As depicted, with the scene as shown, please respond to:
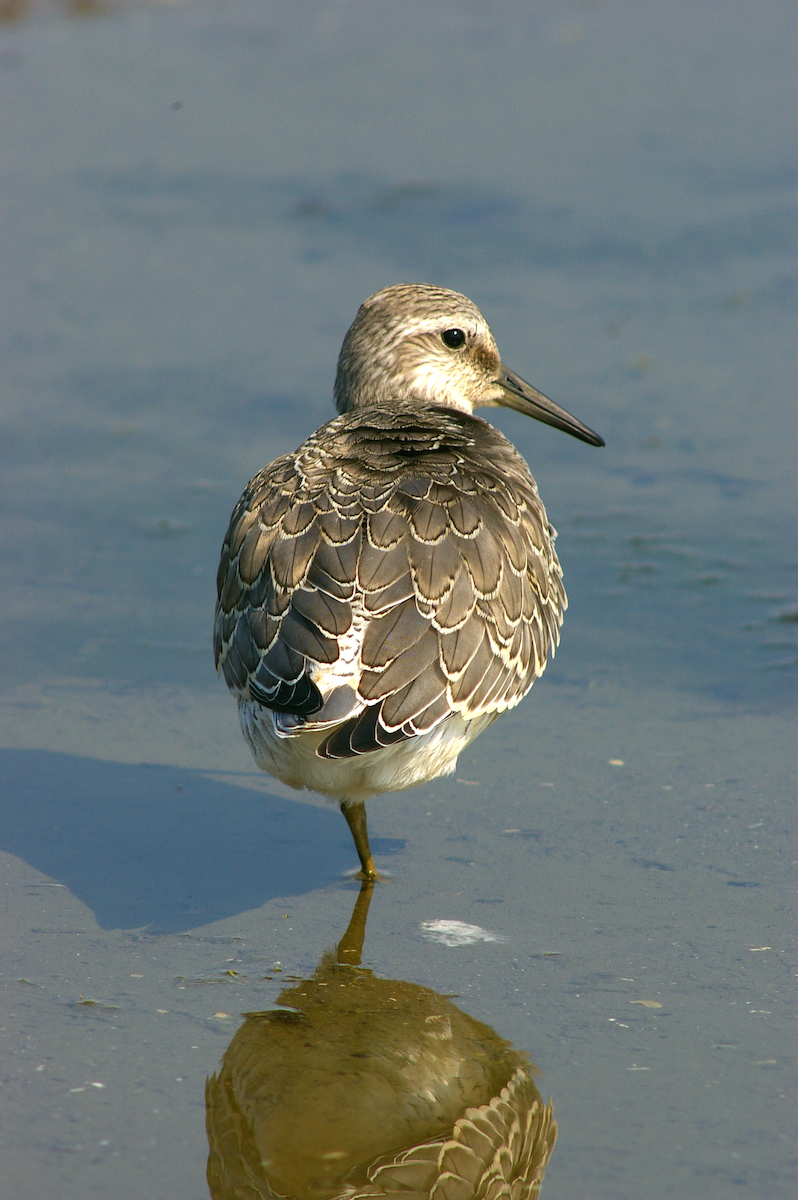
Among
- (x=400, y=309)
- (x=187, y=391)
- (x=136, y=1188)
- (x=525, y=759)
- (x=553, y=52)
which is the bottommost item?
(x=136, y=1188)

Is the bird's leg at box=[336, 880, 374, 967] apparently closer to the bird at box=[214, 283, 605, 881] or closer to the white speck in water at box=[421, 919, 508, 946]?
the bird at box=[214, 283, 605, 881]

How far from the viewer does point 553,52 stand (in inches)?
503

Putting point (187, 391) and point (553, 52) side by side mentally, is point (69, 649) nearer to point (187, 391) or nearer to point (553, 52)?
point (187, 391)

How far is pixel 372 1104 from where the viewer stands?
390 centimetres

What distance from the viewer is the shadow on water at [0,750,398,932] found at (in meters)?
4.81

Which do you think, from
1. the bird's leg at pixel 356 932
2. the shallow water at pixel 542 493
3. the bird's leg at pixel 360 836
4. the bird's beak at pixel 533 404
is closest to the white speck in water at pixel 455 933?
the shallow water at pixel 542 493

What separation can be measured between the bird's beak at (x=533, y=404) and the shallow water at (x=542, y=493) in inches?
30.8

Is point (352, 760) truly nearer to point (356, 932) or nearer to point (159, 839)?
point (356, 932)

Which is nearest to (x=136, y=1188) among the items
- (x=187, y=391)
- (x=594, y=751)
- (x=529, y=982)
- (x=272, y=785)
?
(x=529, y=982)

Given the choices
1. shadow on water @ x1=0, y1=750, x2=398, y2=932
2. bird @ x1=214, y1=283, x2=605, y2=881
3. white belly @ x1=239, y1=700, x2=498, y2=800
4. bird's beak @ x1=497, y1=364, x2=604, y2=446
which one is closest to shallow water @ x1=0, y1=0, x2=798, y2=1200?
shadow on water @ x1=0, y1=750, x2=398, y2=932

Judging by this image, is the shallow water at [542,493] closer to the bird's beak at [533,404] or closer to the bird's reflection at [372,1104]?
the bird's reflection at [372,1104]

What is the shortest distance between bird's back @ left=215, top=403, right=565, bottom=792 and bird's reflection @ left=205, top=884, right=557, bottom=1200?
0.77m

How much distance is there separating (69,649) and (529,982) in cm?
273

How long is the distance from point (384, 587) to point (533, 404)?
214cm
